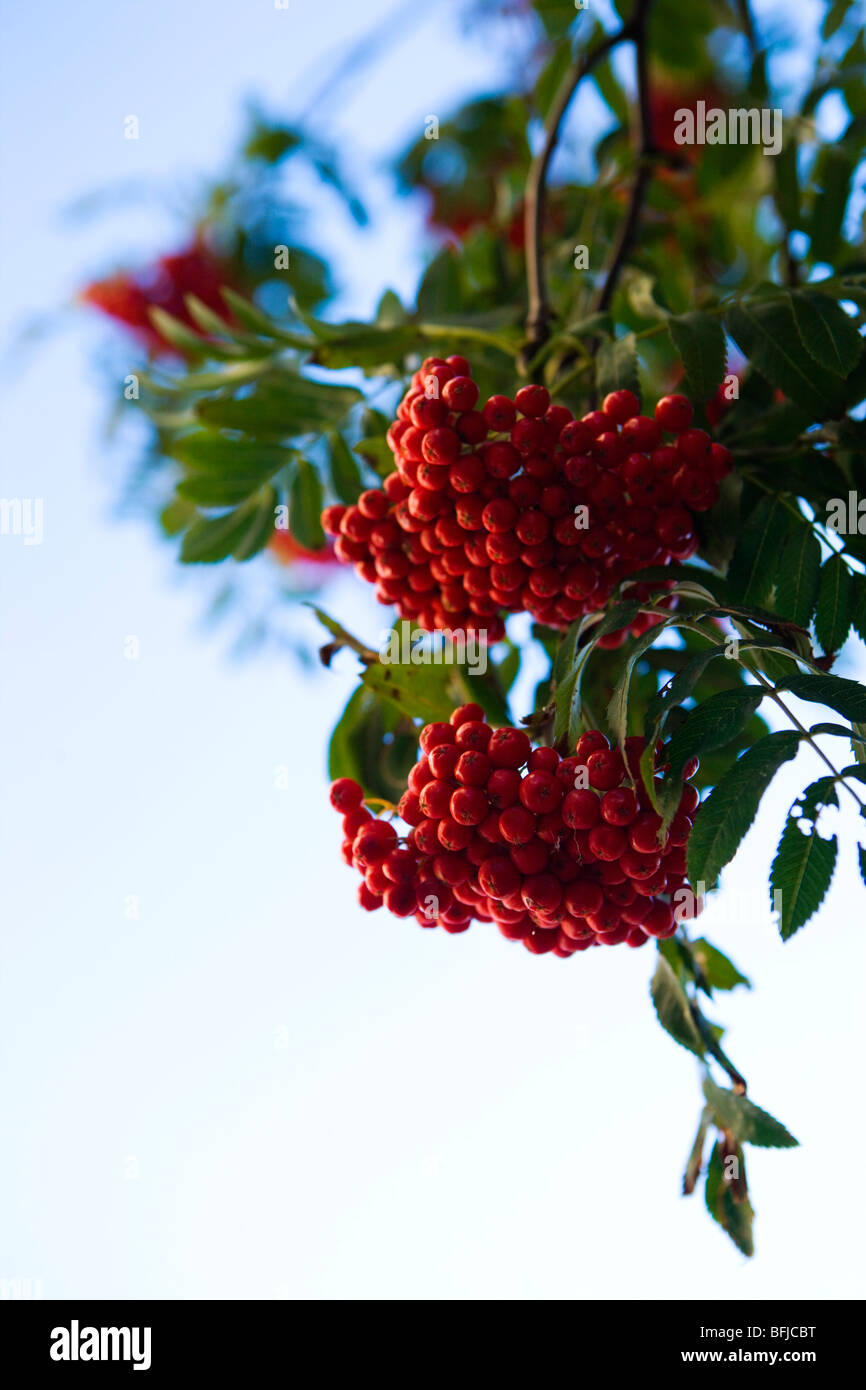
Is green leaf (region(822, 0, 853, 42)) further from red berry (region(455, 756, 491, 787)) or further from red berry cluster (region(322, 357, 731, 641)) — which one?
red berry (region(455, 756, 491, 787))

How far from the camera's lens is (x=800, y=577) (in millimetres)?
888

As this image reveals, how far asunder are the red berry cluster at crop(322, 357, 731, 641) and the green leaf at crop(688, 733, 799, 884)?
0.84 feet

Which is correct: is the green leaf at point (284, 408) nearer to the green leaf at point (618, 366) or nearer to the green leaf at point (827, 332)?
the green leaf at point (618, 366)

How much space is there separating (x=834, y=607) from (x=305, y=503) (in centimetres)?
64

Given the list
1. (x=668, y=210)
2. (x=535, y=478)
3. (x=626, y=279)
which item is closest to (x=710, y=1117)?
(x=535, y=478)

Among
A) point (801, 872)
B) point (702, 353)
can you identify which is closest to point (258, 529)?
point (702, 353)

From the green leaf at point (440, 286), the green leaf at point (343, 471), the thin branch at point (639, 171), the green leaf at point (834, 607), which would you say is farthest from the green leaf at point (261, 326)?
the green leaf at point (834, 607)

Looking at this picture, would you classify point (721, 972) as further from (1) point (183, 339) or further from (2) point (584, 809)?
(1) point (183, 339)

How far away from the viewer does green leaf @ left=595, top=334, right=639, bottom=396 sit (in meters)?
0.94

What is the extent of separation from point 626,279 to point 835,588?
65 cm

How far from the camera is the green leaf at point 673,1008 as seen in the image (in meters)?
0.90

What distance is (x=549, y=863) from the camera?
0.76 meters

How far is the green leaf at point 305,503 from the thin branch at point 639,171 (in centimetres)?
38
